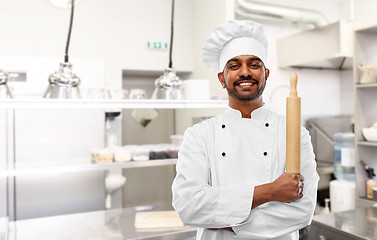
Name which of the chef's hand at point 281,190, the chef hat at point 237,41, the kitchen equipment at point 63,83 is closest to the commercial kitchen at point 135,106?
the kitchen equipment at point 63,83

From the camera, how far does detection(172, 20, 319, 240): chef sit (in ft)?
2.88

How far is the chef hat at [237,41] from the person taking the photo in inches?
37.9

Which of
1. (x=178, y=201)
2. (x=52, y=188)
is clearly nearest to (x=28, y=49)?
(x=52, y=188)

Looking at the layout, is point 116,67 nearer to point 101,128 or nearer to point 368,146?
point 101,128

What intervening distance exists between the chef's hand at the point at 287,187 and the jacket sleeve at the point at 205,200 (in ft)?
0.20

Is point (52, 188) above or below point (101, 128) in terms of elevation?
below

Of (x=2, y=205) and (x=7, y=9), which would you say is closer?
(x=2, y=205)

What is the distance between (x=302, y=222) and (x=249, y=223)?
0.50 ft

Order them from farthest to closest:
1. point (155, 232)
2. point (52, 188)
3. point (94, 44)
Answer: point (94, 44)
point (52, 188)
point (155, 232)

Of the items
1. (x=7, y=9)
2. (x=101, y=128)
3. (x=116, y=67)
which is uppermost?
(x=7, y=9)

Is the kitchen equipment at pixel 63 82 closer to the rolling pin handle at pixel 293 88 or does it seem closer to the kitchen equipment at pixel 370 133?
the rolling pin handle at pixel 293 88

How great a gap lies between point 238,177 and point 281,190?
0.14 metres

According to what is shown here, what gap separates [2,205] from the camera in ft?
8.27

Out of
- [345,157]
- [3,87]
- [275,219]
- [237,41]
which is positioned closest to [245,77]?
[237,41]
